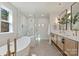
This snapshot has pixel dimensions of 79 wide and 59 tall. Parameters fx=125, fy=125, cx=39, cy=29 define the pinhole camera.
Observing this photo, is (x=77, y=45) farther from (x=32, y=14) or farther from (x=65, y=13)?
(x=65, y=13)

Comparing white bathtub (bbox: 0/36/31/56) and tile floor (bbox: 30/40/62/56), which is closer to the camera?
white bathtub (bbox: 0/36/31/56)

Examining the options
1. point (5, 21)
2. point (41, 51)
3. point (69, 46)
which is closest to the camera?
point (5, 21)

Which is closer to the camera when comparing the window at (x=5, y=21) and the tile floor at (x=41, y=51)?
the window at (x=5, y=21)

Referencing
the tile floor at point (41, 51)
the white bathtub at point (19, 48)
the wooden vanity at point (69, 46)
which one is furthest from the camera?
the tile floor at point (41, 51)

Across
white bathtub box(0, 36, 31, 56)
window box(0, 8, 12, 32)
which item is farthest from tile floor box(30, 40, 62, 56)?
window box(0, 8, 12, 32)

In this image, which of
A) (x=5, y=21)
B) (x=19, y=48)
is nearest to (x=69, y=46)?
(x=19, y=48)

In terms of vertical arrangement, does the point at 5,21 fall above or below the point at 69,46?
above

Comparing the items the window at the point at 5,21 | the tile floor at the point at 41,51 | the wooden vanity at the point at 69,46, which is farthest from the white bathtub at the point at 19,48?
the wooden vanity at the point at 69,46

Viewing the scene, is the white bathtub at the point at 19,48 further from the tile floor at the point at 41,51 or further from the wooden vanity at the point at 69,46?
the wooden vanity at the point at 69,46

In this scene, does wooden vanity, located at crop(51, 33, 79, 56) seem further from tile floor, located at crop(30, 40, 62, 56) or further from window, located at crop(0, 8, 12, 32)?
window, located at crop(0, 8, 12, 32)

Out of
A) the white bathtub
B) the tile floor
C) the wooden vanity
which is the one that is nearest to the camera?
the white bathtub

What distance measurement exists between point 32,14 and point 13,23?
0.46m

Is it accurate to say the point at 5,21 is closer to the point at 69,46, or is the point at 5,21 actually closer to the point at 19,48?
the point at 19,48

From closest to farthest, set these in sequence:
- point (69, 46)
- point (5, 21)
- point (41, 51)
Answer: point (5, 21) < point (69, 46) < point (41, 51)
